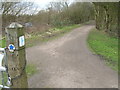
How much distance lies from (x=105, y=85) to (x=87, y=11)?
34.7 m

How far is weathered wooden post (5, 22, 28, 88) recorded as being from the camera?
2.96 meters

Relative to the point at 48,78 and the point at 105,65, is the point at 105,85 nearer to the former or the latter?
the point at 48,78

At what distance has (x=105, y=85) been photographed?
5.11m

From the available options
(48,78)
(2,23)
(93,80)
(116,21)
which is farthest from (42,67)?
(116,21)

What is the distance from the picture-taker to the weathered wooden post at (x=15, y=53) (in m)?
2.96

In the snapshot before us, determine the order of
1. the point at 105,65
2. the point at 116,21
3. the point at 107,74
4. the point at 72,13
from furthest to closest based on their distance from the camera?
1. the point at 72,13
2. the point at 116,21
3. the point at 105,65
4. the point at 107,74

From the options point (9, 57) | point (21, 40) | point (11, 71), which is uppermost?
point (21, 40)

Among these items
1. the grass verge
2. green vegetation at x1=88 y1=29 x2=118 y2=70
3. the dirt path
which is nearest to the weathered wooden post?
the dirt path

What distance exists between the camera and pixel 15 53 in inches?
117

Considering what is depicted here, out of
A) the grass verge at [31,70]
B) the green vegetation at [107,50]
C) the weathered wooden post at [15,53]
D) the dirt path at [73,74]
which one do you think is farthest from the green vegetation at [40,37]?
the weathered wooden post at [15,53]

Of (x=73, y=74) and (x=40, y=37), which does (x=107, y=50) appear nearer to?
(x=73, y=74)

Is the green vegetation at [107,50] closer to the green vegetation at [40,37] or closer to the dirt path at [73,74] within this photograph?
the dirt path at [73,74]

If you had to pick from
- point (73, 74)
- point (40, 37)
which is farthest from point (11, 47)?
point (40, 37)

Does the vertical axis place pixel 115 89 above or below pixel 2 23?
below
